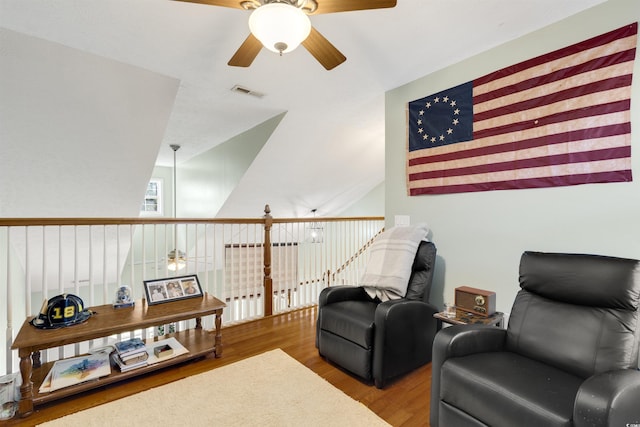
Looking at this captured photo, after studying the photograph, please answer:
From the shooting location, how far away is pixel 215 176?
5301mm

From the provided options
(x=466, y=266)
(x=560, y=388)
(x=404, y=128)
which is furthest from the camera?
(x=404, y=128)

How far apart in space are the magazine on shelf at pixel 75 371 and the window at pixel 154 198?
540 centimetres

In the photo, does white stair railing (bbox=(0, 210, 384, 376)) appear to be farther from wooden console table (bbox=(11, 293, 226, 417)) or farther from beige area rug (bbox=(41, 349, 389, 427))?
beige area rug (bbox=(41, 349, 389, 427))

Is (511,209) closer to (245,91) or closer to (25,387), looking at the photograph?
(245,91)

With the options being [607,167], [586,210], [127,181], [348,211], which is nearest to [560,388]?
[586,210]

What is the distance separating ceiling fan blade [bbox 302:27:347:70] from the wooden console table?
201cm

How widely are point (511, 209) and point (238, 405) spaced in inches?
93.1

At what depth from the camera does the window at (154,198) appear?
6.94 metres

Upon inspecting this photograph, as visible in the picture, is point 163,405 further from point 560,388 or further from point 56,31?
point 56,31

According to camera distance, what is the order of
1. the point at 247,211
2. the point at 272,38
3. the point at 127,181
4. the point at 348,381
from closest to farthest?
the point at 272,38
the point at 348,381
the point at 127,181
the point at 247,211

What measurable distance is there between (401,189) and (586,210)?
1484mm

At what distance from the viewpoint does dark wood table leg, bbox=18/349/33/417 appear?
1713 mm

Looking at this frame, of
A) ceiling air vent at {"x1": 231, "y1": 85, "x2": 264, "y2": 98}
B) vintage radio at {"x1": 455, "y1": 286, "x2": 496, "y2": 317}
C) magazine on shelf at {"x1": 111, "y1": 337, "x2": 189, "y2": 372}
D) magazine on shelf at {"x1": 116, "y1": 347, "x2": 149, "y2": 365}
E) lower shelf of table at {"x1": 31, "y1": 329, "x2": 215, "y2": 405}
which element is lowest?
lower shelf of table at {"x1": 31, "y1": 329, "x2": 215, "y2": 405}

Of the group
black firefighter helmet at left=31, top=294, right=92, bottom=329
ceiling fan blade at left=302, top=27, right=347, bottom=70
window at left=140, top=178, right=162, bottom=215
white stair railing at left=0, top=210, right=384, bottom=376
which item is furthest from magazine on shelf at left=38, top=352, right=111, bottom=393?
window at left=140, top=178, right=162, bottom=215
